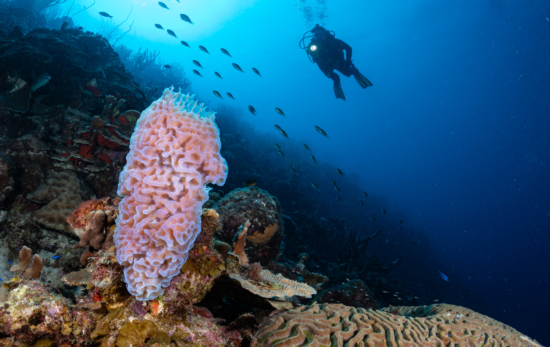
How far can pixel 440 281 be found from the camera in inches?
679

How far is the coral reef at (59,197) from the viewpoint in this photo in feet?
12.1

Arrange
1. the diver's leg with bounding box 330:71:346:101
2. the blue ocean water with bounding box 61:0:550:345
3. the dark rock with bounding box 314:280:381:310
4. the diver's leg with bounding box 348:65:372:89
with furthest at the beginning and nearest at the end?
the blue ocean water with bounding box 61:0:550:345, the diver's leg with bounding box 330:71:346:101, the diver's leg with bounding box 348:65:372:89, the dark rock with bounding box 314:280:381:310

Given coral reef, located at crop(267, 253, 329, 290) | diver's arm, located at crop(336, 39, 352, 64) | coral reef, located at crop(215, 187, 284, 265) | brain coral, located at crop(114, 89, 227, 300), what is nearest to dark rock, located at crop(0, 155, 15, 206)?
coral reef, located at crop(215, 187, 284, 265)

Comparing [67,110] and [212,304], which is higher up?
[212,304]

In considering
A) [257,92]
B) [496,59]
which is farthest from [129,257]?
[257,92]

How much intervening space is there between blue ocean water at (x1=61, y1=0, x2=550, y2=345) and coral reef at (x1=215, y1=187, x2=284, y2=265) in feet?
42.5

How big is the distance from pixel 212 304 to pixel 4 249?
3469 millimetres

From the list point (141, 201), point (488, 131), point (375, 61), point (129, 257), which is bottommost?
point (129, 257)

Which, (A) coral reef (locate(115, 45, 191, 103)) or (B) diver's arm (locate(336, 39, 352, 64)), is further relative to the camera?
(A) coral reef (locate(115, 45, 191, 103))

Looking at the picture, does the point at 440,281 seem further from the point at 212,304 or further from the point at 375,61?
the point at 375,61

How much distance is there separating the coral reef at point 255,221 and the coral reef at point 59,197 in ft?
8.06

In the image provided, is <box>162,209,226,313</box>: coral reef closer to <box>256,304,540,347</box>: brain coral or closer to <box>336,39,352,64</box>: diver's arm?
<box>256,304,540,347</box>: brain coral

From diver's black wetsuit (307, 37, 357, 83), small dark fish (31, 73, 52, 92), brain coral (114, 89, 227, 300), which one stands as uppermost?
diver's black wetsuit (307, 37, 357, 83)

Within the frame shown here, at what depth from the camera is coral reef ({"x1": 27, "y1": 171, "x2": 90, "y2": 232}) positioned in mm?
3677
